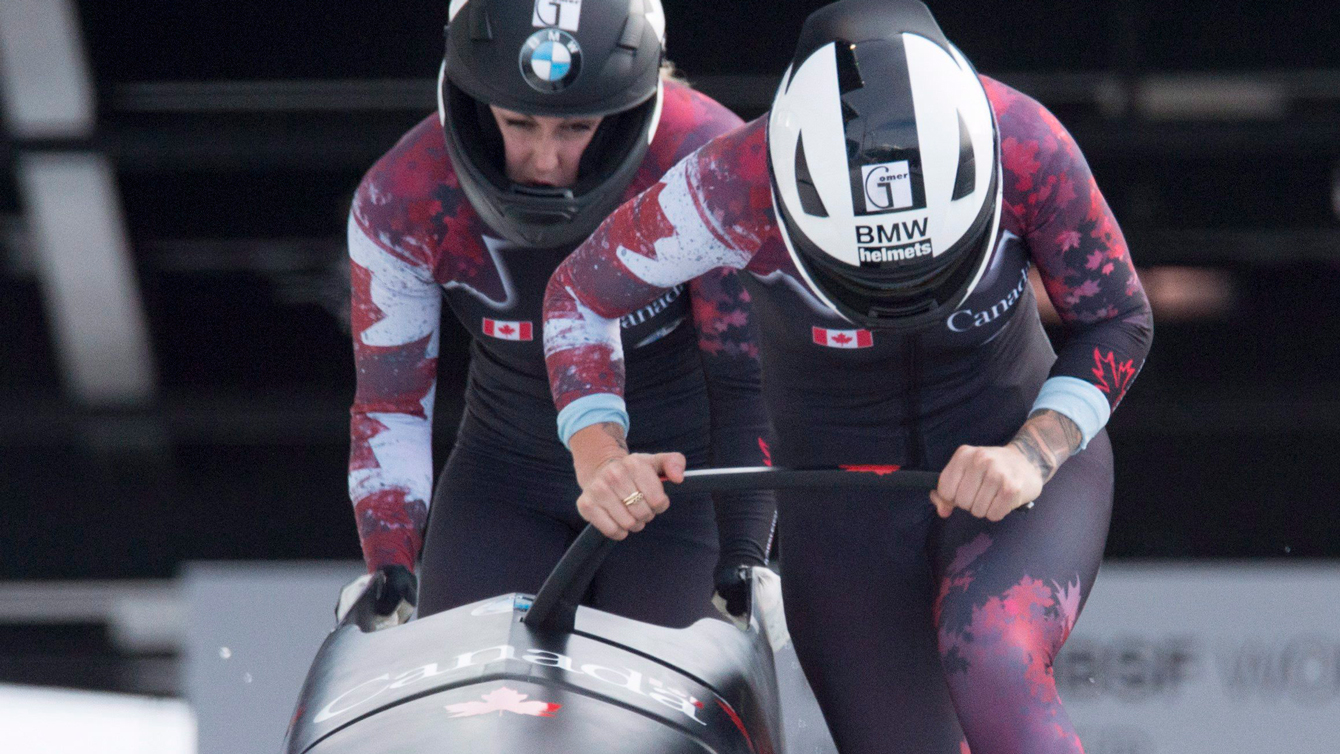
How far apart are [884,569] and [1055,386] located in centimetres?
35

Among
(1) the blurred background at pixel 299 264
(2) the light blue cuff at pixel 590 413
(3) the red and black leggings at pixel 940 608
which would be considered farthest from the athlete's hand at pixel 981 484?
(1) the blurred background at pixel 299 264

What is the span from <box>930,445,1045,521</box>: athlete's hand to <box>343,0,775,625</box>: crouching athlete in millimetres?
454

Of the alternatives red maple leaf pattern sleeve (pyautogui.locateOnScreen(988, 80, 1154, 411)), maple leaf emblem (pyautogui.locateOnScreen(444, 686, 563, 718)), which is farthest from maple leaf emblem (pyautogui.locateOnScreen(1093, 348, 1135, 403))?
maple leaf emblem (pyautogui.locateOnScreen(444, 686, 563, 718))

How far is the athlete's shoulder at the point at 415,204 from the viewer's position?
2.29 meters

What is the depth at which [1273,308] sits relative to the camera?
5148 mm

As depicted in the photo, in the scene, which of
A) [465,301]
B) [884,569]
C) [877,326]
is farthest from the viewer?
[465,301]

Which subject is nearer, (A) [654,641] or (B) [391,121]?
(A) [654,641]

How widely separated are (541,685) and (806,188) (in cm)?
60

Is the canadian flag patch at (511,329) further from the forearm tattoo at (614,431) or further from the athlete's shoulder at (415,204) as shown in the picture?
the forearm tattoo at (614,431)

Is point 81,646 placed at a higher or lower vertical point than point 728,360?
A: lower

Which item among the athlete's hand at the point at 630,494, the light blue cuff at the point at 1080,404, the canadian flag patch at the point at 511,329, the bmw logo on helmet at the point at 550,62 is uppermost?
the bmw logo on helmet at the point at 550,62

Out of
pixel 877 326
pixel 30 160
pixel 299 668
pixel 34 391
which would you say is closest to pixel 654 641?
pixel 877 326

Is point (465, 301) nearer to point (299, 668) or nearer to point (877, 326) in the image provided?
point (877, 326)

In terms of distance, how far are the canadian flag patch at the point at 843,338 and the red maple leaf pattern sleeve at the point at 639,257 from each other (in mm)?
145
